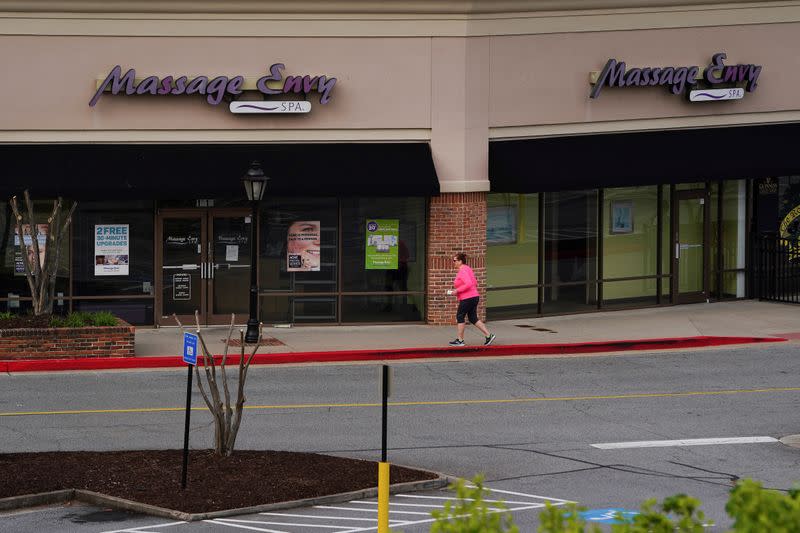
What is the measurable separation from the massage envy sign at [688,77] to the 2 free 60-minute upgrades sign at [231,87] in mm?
5529

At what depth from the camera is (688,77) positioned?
86.6 ft

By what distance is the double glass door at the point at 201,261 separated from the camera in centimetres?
2489

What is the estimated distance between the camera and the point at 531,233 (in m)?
26.6

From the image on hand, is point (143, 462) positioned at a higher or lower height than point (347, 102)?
lower

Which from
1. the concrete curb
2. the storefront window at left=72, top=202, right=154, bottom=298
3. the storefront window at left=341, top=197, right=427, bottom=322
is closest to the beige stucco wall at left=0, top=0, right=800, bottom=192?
the storefront window at left=341, top=197, right=427, bottom=322

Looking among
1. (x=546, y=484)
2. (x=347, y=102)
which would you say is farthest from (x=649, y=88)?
(x=546, y=484)

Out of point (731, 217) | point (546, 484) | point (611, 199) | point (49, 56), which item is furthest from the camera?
point (731, 217)

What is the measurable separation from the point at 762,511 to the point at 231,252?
805 inches

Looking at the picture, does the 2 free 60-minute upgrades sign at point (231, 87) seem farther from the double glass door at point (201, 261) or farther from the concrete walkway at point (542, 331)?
the concrete walkway at point (542, 331)

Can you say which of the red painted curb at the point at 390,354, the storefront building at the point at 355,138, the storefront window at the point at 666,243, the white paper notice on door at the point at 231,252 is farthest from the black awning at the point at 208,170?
the storefront window at the point at 666,243

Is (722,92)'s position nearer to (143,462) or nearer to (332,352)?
(332,352)

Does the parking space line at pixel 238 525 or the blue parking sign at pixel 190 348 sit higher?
the blue parking sign at pixel 190 348

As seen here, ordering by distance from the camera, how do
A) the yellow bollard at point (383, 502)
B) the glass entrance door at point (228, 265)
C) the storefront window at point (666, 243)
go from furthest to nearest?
the storefront window at point (666, 243), the glass entrance door at point (228, 265), the yellow bollard at point (383, 502)

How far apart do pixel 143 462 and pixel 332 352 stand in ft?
28.3
